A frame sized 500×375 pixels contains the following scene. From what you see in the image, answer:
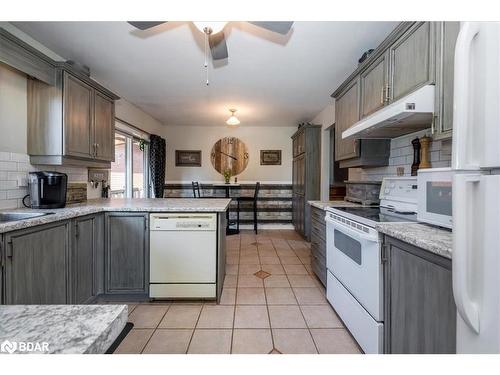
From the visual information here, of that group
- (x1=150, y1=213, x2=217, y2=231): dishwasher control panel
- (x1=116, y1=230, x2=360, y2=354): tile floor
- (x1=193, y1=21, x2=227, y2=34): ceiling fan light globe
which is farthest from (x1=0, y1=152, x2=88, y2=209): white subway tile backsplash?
(x1=193, y1=21, x2=227, y2=34): ceiling fan light globe

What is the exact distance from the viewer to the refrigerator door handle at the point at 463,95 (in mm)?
723

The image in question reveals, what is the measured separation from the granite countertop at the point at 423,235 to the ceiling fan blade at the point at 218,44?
1.81 m

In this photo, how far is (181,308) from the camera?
2203 millimetres

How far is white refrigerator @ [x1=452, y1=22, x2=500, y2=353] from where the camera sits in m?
0.65

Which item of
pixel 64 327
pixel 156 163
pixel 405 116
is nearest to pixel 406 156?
pixel 405 116

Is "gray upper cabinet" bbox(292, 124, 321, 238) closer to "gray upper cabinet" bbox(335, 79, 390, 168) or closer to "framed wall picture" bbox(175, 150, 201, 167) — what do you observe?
"gray upper cabinet" bbox(335, 79, 390, 168)

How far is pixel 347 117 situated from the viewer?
270 centimetres

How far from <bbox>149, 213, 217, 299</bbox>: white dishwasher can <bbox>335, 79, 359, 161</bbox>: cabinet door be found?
5.47 feet

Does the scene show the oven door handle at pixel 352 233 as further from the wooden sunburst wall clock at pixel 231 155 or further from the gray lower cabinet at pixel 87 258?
the wooden sunburst wall clock at pixel 231 155

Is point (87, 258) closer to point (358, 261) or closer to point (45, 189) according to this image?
point (45, 189)

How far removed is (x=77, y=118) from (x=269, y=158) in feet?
13.7

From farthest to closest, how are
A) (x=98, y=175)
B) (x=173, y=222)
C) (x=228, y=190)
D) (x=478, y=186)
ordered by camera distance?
(x=228, y=190) → (x=98, y=175) → (x=173, y=222) → (x=478, y=186)

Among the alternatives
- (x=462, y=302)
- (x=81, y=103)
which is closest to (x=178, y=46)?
(x=81, y=103)
